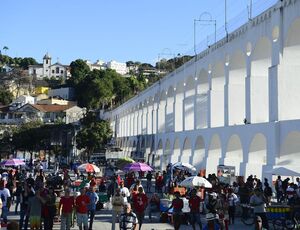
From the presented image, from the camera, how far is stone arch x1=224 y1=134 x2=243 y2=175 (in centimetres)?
3012

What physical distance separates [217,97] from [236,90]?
3.33 meters

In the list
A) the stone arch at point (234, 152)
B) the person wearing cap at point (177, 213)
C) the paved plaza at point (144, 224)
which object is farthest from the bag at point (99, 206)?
the stone arch at point (234, 152)

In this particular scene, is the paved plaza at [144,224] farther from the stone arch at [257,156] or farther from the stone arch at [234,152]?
the stone arch at [234,152]

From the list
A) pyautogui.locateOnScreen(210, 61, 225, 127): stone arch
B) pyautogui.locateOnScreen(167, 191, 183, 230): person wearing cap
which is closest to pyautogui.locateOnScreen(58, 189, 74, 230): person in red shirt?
pyautogui.locateOnScreen(167, 191, 183, 230): person wearing cap

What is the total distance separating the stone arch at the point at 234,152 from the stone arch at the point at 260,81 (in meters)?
2.45

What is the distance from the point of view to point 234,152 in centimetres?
3105

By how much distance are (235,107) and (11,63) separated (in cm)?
15672

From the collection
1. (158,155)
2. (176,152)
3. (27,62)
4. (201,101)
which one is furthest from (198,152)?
(27,62)

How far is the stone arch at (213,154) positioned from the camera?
109ft

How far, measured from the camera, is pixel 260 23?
2652cm

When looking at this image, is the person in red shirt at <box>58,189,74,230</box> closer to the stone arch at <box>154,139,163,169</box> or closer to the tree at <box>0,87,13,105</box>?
the stone arch at <box>154,139,163,169</box>

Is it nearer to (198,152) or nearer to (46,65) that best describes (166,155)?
(198,152)

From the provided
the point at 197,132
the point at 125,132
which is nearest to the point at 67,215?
the point at 197,132

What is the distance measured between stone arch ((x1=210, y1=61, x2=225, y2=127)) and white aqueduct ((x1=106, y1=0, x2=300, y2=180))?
67mm
